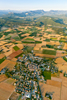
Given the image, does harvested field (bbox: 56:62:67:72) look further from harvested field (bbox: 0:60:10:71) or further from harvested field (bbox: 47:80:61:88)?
harvested field (bbox: 0:60:10:71)

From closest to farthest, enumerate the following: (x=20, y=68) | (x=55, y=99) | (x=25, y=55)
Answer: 1. (x=55, y=99)
2. (x=20, y=68)
3. (x=25, y=55)

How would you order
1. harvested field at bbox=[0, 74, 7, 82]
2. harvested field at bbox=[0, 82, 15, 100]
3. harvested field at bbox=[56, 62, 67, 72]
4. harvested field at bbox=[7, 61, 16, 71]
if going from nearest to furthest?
harvested field at bbox=[0, 82, 15, 100] → harvested field at bbox=[0, 74, 7, 82] → harvested field at bbox=[7, 61, 16, 71] → harvested field at bbox=[56, 62, 67, 72]

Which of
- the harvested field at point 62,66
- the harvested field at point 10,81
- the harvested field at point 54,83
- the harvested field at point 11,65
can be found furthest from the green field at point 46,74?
the harvested field at point 11,65

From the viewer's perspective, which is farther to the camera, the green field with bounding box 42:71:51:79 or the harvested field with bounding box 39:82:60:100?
the green field with bounding box 42:71:51:79

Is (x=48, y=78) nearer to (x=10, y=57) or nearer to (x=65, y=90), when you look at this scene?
(x=65, y=90)

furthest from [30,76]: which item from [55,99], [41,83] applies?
[55,99]

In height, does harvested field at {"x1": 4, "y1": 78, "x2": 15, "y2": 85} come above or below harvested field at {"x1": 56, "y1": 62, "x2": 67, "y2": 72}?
below

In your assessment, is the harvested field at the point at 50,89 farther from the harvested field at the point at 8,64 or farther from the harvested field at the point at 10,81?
the harvested field at the point at 8,64

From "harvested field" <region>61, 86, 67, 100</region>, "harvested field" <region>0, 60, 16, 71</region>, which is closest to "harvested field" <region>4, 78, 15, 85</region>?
"harvested field" <region>0, 60, 16, 71</region>
